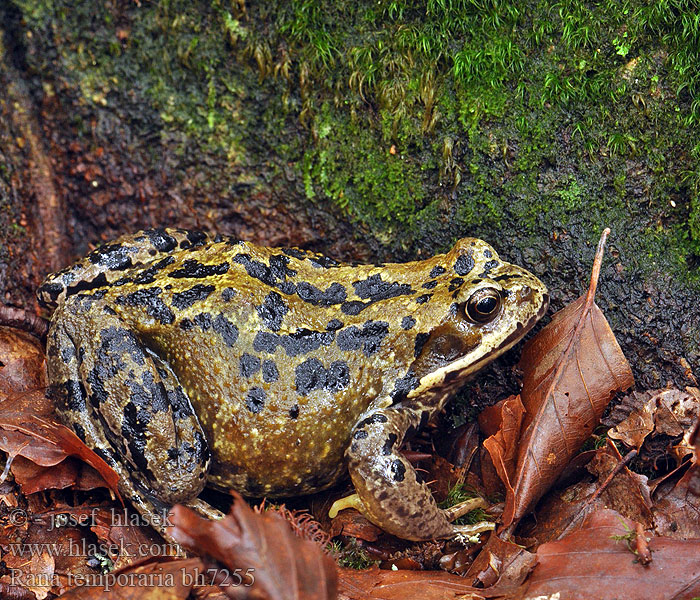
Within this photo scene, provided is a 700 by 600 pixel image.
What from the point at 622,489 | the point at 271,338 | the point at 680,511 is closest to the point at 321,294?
the point at 271,338

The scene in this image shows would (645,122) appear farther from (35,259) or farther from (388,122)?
(35,259)

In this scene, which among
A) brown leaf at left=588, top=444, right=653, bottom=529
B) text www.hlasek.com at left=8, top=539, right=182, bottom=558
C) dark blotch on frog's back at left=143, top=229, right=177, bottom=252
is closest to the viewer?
brown leaf at left=588, top=444, right=653, bottom=529

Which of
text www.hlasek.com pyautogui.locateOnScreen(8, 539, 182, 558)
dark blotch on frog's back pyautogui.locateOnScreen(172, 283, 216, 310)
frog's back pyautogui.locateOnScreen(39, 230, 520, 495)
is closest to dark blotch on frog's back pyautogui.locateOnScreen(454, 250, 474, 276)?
frog's back pyautogui.locateOnScreen(39, 230, 520, 495)

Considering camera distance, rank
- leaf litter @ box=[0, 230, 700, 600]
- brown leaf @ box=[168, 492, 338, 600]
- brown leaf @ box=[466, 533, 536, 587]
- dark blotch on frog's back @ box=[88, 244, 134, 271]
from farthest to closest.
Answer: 1. dark blotch on frog's back @ box=[88, 244, 134, 271]
2. brown leaf @ box=[466, 533, 536, 587]
3. leaf litter @ box=[0, 230, 700, 600]
4. brown leaf @ box=[168, 492, 338, 600]

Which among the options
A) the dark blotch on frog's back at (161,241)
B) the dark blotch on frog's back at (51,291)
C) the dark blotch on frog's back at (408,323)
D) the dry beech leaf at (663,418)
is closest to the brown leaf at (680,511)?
the dry beech leaf at (663,418)

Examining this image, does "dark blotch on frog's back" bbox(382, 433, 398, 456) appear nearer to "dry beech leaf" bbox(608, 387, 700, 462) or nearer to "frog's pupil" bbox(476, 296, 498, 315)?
"frog's pupil" bbox(476, 296, 498, 315)

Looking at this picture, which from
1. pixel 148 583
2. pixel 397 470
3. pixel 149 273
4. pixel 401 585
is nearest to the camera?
pixel 148 583

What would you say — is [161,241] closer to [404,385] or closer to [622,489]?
[404,385]
